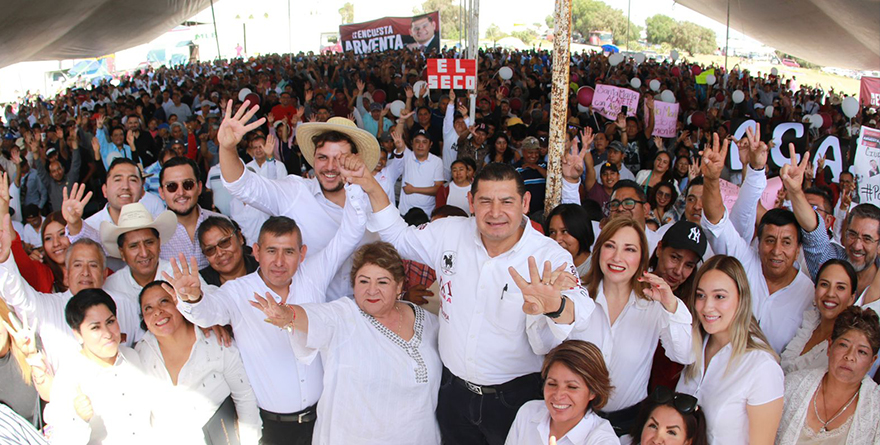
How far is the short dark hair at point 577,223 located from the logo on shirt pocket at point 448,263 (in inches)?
36.1

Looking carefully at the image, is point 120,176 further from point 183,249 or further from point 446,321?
point 446,321

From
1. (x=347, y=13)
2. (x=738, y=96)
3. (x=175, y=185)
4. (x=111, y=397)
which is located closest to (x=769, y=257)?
(x=111, y=397)

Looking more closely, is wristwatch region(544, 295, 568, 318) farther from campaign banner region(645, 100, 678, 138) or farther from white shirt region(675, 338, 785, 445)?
campaign banner region(645, 100, 678, 138)

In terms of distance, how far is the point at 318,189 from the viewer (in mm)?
3580

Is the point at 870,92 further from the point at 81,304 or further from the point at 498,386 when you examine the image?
the point at 81,304

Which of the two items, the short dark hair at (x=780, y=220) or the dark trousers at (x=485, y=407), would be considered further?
the short dark hair at (x=780, y=220)

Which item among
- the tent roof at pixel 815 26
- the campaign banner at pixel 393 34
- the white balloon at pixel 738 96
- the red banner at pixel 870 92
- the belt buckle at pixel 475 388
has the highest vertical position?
the campaign banner at pixel 393 34

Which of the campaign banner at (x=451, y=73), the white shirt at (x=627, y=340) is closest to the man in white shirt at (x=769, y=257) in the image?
the white shirt at (x=627, y=340)

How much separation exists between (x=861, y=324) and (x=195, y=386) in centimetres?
284

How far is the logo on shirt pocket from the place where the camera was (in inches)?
111

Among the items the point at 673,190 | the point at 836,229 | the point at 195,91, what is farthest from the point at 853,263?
the point at 195,91

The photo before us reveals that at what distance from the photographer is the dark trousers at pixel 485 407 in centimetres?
276

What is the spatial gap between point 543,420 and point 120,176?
9.75ft

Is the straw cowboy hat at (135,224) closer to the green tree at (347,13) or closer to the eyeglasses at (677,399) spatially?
the eyeglasses at (677,399)
